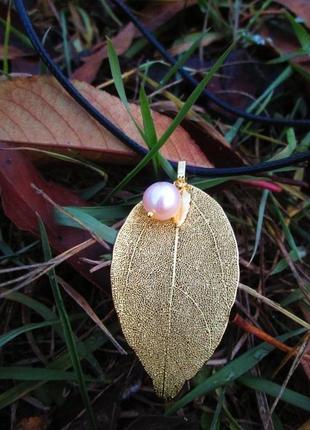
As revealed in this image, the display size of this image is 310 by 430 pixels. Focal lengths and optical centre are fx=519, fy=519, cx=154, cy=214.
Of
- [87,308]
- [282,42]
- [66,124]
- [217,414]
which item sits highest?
[282,42]

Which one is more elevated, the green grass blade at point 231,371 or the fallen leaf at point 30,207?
the fallen leaf at point 30,207

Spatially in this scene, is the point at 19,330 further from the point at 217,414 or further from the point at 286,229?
the point at 286,229

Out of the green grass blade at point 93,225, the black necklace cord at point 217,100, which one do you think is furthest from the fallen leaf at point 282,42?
the green grass blade at point 93,225

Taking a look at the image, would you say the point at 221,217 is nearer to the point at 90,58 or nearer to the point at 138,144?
the point at 138,144

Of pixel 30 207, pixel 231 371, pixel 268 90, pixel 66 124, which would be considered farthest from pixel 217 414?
pixel 268 90

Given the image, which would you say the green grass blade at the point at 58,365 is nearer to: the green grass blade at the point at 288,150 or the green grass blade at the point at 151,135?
the green grass blade at the point at 151,135

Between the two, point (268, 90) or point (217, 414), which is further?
point (268, 90)
